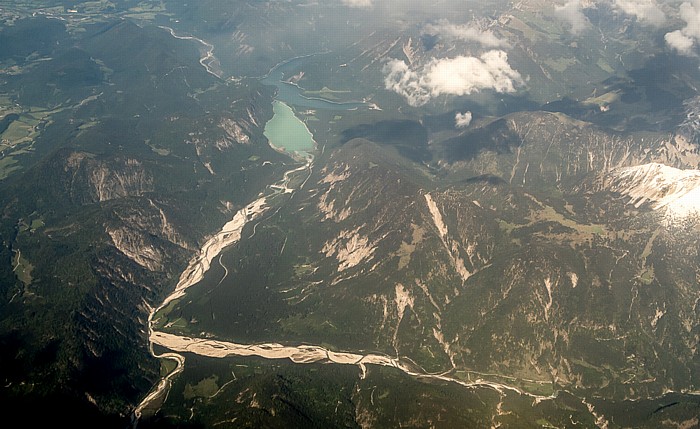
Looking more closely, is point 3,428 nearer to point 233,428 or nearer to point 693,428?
point 233,428

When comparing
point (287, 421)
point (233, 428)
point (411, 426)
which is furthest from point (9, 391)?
point (411, 426)

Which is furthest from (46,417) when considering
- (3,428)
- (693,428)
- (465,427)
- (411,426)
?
(693,428)

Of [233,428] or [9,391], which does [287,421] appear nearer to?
[233,428]

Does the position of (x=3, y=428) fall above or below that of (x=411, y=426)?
above

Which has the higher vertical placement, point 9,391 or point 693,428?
point 9,391

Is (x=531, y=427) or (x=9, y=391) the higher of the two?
(x=9, y=391)

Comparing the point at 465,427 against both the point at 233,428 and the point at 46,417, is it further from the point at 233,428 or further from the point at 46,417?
the point at 46,417

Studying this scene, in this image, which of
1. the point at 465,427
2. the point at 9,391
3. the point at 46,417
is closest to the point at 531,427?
the point at 465,427
